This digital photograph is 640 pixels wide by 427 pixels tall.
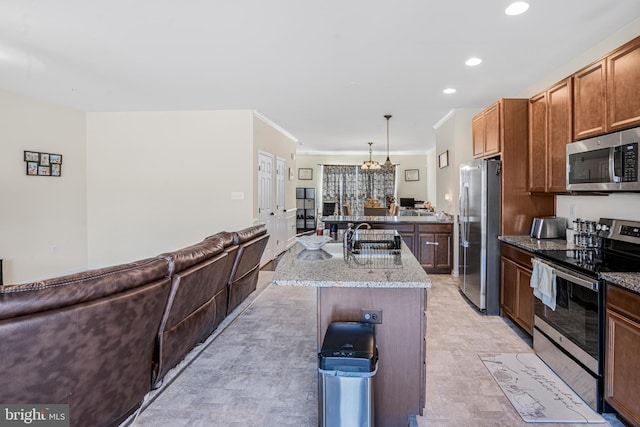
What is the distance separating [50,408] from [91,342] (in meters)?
0.30

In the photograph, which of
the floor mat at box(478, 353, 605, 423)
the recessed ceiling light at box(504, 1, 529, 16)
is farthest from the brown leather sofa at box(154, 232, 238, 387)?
the recessed ceiling light at box(504, 1, 529, 16)

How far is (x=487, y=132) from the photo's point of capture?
158 inches

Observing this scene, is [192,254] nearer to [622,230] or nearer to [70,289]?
[70,289]

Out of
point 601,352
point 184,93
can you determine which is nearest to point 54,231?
point 184,93

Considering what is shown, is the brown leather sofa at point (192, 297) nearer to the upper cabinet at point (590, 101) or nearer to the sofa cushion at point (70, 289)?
the sofa cushion at point (70, 289)

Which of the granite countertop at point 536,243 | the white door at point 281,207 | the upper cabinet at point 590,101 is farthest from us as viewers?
the white door at point 281,207

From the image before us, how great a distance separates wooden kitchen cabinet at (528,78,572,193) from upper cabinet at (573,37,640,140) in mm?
124

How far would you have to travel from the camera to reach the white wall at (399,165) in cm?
1192

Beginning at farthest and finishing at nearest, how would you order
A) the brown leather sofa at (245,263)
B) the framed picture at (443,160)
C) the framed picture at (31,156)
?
1. the framed picture at (443,160)
2. the framed picture at (31,156)
3. the brown leather sofa at (245,263)

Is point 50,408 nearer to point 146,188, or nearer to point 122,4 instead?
point 122,4

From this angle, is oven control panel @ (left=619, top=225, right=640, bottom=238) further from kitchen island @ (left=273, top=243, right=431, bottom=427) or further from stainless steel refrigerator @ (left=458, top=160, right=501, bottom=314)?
kitchen island @ (left=273, top=243, right=431, bottom=427)

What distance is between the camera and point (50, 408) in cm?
156

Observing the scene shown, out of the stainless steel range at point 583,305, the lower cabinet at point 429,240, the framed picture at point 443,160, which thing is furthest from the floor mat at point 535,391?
the framed picture at point 443,160

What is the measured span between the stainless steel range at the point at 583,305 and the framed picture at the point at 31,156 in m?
6.26
